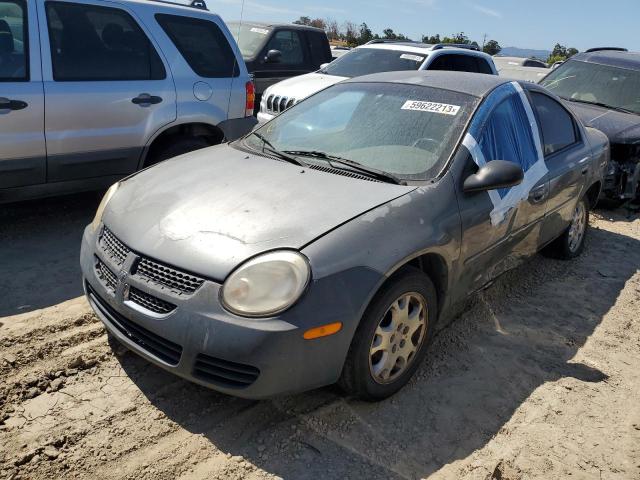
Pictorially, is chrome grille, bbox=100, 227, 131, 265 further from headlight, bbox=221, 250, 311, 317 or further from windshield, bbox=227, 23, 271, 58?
windshield, bbox=227, 23, 271, 58

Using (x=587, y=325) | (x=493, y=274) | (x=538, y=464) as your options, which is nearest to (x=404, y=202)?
(x=493, y=274)

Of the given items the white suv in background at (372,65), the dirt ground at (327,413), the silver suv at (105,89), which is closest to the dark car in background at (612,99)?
the white suv in background at (372,65)

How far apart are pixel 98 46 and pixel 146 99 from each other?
0.56 meters

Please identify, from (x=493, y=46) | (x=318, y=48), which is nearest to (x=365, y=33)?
(x=493, y=46)

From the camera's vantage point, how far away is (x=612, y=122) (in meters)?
7.13

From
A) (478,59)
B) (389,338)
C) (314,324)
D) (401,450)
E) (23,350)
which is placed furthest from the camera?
(478,59)

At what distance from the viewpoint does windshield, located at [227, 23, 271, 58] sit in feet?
31.1

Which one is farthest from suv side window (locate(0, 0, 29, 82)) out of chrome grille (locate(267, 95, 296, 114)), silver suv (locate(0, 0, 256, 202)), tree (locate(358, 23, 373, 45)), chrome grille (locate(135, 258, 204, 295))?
tree (locate(358, 23, 373, 45))

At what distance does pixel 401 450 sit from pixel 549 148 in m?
2.59

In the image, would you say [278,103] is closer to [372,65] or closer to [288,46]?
[372,65]

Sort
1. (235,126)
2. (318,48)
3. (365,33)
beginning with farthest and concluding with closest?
(365,33) < (318,48) < (235,126)

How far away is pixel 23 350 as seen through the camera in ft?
10.2

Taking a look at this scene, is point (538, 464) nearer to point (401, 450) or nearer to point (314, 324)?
point (401, 450)

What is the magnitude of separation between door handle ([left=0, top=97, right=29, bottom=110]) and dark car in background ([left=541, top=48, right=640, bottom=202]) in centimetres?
585
